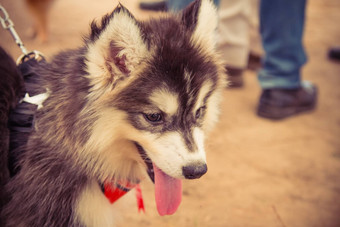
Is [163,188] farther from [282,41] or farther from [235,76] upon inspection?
[235,76]

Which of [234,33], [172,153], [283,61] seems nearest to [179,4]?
[283,61]

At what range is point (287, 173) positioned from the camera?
3445 millimetres

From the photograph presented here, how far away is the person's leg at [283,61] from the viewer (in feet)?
12.9

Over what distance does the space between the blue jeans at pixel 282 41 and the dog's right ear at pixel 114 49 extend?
8.62 ft

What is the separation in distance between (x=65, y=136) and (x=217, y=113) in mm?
986

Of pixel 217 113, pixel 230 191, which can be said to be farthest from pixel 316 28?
pixel 217 113

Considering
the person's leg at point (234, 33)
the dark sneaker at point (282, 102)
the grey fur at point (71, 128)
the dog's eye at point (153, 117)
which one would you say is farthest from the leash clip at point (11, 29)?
the person's leg at point (234, 33)

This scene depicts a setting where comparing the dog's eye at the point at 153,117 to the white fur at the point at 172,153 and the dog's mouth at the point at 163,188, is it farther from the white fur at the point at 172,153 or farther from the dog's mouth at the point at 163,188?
the dog's mouth at the point at 163,188

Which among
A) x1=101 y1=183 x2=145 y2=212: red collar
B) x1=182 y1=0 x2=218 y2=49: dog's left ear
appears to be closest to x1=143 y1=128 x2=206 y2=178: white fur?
x1=101 y1=183 x2=145 y2=212: red collar

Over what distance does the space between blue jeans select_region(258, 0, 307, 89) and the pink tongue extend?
105 inches

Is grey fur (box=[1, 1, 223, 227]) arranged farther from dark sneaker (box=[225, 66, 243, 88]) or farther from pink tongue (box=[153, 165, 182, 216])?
dark sneaker (box=[225, 66, 243, 88])

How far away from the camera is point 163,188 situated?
79.0 inches

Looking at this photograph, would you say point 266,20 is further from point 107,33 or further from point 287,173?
point 107,33

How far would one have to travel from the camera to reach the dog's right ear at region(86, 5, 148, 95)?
5.51 ft
